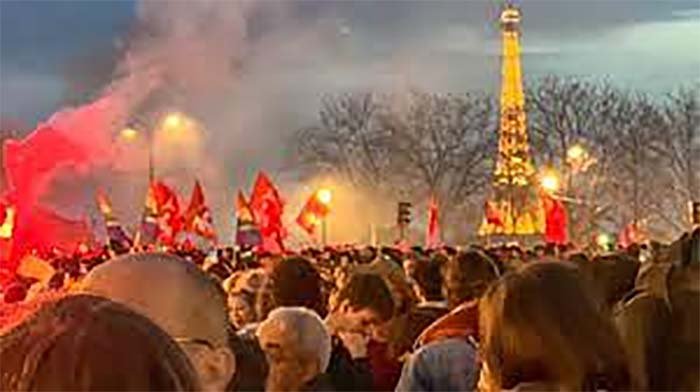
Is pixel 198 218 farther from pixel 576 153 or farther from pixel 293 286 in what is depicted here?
pixel 576 153

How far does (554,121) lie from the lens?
2623 inches

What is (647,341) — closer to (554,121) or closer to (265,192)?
(265,192)

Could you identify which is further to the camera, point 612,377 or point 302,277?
point 302,277

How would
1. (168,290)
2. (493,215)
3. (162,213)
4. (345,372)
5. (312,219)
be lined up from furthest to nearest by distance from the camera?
(493,215) → (312,219) → (162,213) → (345,372) → (168,290)

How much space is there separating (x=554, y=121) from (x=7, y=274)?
179ft

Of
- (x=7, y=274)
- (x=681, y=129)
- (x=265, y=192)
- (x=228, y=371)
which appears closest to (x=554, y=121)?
(x=681, y=129)

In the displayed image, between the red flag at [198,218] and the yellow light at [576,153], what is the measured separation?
106 feet

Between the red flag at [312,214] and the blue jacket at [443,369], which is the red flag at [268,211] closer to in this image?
the red flag at [312,214]

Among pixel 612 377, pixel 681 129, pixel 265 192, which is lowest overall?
pixel 612 377

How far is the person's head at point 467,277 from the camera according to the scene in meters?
7.77


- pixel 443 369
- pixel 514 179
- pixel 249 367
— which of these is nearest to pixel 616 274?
pixel 443 369

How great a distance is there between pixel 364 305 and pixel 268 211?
21042 mm

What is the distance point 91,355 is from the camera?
7.38ft

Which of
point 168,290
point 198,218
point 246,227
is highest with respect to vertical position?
point 198,218
